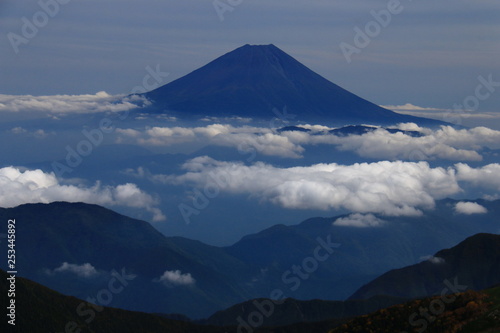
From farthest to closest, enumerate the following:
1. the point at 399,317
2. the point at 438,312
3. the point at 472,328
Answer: the point at 399,317 < the point at 438,312 < the point at 472,328

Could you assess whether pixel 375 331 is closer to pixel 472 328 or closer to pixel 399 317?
pixel 399 317

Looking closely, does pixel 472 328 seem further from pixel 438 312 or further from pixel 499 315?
pixel 438 312

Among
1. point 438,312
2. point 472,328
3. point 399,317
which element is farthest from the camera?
point 399,317

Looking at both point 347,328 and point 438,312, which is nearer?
point 438,312

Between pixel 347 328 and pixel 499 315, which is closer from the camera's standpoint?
pixel 499 315

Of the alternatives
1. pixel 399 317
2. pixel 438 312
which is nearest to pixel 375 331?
pixel 399 317

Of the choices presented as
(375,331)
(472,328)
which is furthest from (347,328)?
(472,328)

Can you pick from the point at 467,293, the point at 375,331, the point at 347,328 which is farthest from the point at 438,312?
the point at 347,328
